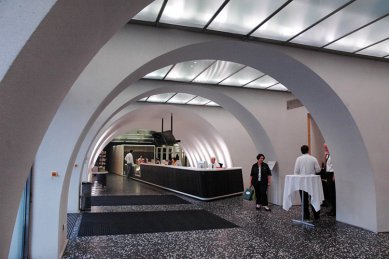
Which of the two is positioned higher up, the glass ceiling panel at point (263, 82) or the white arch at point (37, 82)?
the glass ceiling panel at point (263, 82)

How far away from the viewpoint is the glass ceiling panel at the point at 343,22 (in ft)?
14.5

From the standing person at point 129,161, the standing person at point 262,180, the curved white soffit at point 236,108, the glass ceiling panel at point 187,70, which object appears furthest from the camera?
the standing person at point 129,161

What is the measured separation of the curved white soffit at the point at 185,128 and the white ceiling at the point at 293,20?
7410 millimetres

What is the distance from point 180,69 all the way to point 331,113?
3.54m

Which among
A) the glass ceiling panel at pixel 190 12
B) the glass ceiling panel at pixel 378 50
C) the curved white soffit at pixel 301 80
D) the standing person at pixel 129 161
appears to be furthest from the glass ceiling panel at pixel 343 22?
the standing person at pixel 129 161

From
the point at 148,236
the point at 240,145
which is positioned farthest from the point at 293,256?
the point at 240,145

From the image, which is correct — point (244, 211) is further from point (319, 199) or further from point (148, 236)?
point (148, 236)

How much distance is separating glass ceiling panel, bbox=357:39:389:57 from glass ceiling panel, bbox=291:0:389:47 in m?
0.90

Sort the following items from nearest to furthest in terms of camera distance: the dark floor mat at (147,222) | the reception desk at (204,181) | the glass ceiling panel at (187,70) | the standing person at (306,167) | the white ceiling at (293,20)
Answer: the white ceiling at (293,20), the dark floor mat at (147,222), the standing person at (306,167), the glass ceiling panel at (187,70), the reception desk at (204,181)

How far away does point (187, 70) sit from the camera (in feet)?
26.0

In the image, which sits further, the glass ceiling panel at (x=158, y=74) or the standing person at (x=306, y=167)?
the glass ceiling panel at (x=158, y=74)

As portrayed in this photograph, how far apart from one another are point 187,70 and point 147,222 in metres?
3.68

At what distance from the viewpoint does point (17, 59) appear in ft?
3.78

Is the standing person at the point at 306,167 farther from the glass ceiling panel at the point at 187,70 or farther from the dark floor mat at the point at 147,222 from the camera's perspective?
the glass ceiling panel at the point at 187,70
